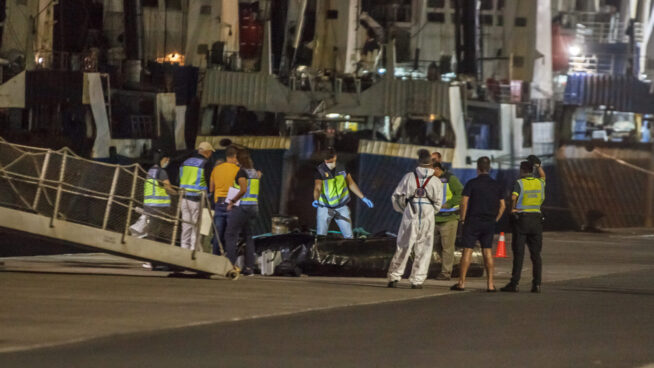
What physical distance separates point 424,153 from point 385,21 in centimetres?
3890

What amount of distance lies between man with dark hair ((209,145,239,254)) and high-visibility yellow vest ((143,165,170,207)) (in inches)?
28.0

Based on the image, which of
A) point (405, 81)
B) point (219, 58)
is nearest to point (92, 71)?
point (219, 58)

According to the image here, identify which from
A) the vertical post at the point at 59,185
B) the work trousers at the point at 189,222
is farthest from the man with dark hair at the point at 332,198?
the vertical post at the point at 59,185

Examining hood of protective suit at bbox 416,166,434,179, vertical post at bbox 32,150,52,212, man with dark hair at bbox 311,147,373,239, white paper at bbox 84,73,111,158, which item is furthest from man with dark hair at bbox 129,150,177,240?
white paper at bbox 84,73,111,158

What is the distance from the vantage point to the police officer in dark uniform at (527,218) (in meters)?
15.9

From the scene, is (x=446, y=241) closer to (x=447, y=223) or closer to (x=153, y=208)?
(x=447, y=223)

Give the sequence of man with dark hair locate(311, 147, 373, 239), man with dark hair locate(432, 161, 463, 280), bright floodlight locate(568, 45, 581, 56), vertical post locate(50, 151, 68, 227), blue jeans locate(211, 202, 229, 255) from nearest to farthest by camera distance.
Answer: vertical post locate(50, 151, 68, 227) → blue jeans locate(211, 202, 229, 255) → man with dark hair locate(432, 161, 463, 280) → man with dark hair locate(311, 147, 373, 239) → bright floodlight locate(568, 45, 581, 56)

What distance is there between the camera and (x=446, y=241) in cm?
1798

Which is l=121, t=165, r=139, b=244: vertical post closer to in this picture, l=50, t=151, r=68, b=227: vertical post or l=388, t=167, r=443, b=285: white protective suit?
l=50, t=151, r=68, b=227: vertical post

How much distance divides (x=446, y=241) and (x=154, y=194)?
4.01 metres

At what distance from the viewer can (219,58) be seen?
143 feet

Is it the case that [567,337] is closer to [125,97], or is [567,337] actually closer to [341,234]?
[341,234]

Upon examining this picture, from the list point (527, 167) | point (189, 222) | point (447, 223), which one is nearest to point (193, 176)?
point (189, 222)

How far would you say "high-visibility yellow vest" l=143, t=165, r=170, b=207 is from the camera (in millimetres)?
16297
